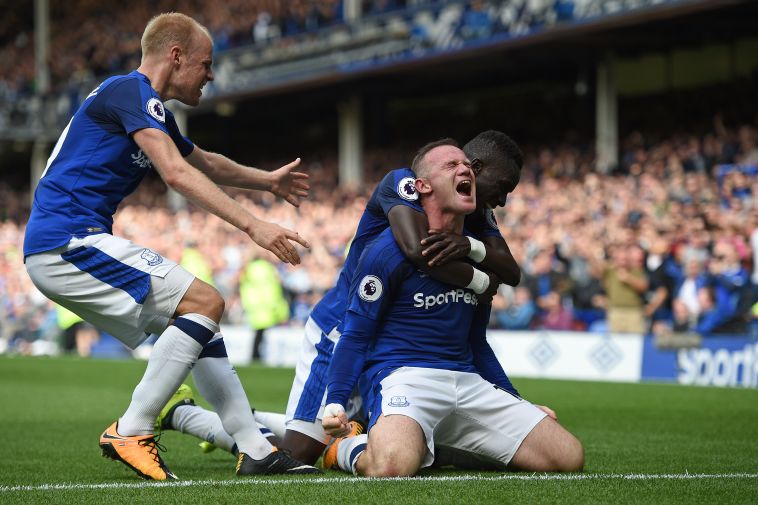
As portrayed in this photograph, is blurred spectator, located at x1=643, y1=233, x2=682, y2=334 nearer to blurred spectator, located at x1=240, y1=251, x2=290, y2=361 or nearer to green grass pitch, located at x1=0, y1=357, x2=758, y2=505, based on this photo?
green grass pitch, located at x1=0, y1=357, x2=758, y2=505

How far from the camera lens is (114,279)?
5719mm

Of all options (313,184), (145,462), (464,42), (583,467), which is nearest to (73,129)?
(145,462)

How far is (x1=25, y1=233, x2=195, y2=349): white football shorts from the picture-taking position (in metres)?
5.71

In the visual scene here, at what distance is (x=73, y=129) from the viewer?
5.90 meters

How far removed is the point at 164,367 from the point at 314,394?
95 cm

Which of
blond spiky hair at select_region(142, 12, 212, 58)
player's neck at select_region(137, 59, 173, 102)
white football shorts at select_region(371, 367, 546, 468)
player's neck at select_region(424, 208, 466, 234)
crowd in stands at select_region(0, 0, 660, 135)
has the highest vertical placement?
crowd in stands at select_region(0, 0, 660, 135)

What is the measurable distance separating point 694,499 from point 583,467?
113cm

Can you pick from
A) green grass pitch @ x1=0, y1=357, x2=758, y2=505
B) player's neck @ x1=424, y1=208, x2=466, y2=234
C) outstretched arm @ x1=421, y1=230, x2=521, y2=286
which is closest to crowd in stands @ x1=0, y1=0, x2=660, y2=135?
green grass pitch @ x1=0, y1=357, x2=758, y2=505

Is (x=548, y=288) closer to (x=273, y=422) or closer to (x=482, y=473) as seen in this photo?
(x=273, y=422)

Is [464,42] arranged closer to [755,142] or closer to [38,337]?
[755,142]

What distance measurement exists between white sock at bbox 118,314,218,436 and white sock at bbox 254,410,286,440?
1078mm

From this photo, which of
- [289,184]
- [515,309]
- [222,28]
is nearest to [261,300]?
[515,309]

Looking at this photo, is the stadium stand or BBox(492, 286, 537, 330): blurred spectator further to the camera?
BBox(492, 286, 537, 330): blurred spectator

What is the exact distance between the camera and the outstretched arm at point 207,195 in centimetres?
538
